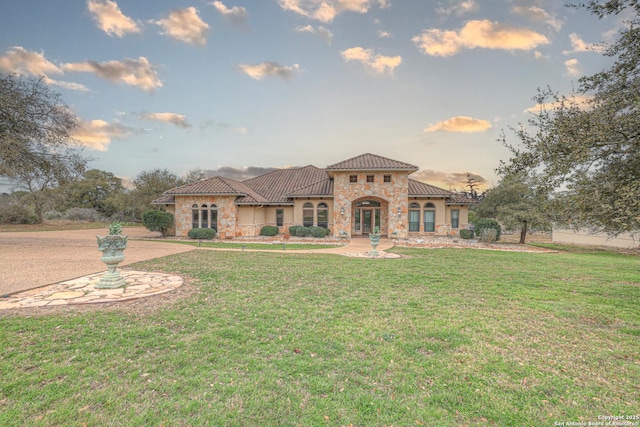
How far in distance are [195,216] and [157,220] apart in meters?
2.67

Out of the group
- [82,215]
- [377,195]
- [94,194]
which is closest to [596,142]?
[377,195]

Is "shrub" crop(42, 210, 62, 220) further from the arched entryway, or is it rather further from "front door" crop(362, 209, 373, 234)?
"front door" crop(362, 209, 373, 234)

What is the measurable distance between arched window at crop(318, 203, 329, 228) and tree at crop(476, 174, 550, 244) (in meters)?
13.6

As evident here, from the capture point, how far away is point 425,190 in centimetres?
2256

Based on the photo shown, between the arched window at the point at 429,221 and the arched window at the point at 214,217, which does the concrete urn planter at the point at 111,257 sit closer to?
the arched window at the point at 214,217

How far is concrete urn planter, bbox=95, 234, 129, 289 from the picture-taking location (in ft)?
21.6

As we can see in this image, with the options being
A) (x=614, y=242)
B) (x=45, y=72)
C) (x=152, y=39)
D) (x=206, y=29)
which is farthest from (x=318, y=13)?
(x=614, y=242)

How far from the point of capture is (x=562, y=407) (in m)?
2.77

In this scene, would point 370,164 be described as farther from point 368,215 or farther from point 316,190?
point 316,190

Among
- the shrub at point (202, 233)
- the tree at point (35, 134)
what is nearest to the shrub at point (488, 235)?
the shrub at point (202, 233)

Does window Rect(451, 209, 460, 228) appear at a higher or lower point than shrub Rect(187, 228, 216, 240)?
higher

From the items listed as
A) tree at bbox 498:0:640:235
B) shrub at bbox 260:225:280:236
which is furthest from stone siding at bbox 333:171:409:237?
tree at bbox 498:0:640:235

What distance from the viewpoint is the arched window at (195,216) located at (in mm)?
21203

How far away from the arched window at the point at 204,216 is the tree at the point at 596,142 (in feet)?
65.3
